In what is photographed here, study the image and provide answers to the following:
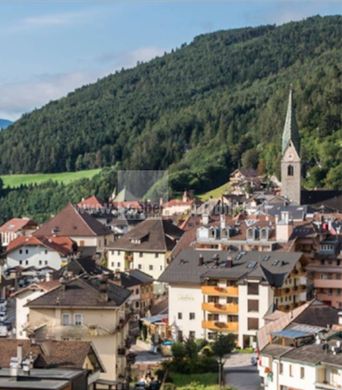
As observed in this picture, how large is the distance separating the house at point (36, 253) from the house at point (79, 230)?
5.20 m

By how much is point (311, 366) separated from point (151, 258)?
3271 cm

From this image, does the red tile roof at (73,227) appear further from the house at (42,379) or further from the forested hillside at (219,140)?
the house at (42,379)

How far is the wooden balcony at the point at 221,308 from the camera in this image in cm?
4954

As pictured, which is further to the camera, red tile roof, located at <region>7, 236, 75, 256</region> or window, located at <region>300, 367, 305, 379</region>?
red tile roof, located at <region>7, 236, 75, 256</region>

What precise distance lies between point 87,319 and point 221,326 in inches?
535

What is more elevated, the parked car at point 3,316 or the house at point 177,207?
the house at point 177,207

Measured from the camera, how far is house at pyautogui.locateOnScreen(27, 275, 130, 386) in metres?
36.8

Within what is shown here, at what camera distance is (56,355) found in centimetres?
3177

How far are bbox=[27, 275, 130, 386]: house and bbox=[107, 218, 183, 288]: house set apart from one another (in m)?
26.8

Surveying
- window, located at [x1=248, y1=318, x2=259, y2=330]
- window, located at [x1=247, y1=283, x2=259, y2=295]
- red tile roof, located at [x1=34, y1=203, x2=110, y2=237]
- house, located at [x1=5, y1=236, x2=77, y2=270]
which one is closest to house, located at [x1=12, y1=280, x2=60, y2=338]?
window, located at [x1=247, y1=283, x2=259, y2=295]

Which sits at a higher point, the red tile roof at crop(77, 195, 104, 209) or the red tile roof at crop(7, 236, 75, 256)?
the red tile roof at crop(77, 195, 104, 209)

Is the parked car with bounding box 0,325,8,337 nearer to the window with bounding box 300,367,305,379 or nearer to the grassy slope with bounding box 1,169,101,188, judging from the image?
the window with bounding box 300,367,305,379

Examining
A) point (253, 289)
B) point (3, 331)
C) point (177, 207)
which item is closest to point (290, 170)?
point (177, 207)

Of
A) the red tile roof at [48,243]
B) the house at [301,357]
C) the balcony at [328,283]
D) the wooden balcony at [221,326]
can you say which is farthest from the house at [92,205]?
the house at [301,357]
